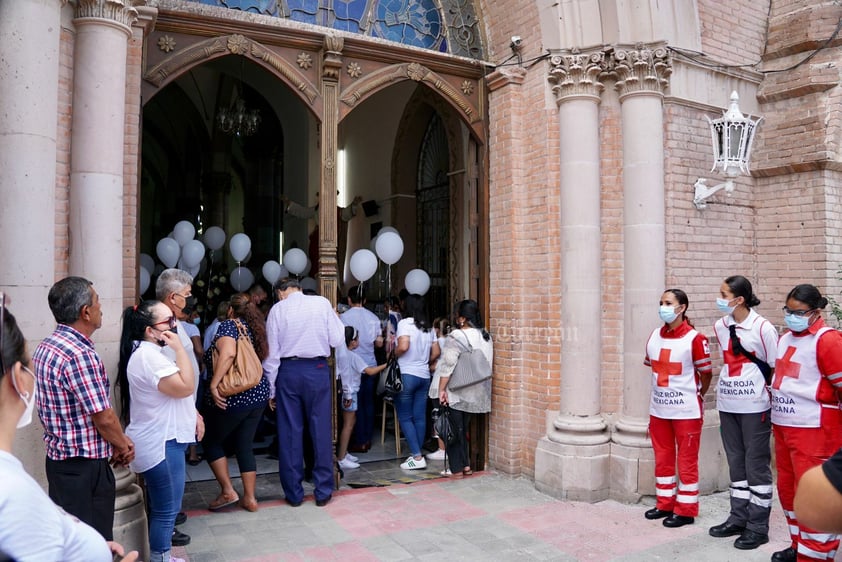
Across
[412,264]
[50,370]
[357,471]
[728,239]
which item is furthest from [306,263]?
[50,370]

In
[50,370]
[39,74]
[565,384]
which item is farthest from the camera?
[565,384]


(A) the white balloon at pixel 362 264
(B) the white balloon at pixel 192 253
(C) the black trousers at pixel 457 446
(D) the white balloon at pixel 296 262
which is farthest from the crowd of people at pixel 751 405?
(B) the white balloon at pixel 192 253

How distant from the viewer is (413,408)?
728 cm

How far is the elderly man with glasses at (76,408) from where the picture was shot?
10.5 feet

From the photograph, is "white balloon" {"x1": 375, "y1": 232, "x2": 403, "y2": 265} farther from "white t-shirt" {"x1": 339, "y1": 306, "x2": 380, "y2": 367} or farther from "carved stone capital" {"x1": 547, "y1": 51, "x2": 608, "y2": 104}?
"carved stone capital" {"x1": 547, "y1": 51, "x2": 608, "y2": 104}

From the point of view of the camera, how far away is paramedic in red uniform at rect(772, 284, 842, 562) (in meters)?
4.27

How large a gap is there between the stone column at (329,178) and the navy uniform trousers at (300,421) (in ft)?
2.74

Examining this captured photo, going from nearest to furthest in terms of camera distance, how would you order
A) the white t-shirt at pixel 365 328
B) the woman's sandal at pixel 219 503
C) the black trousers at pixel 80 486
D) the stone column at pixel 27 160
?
the black trousers at pixel 80 486, the stone column at pixel 27 160, the woman's sandal at pixel 219 503, the white t-shirt at pixel 365 328

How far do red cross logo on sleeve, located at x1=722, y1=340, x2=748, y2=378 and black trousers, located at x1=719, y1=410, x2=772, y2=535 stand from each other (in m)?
0.32

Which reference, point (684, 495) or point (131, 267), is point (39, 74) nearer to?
point (131, 267)

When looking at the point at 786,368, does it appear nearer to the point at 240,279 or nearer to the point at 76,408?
the point at 76,408

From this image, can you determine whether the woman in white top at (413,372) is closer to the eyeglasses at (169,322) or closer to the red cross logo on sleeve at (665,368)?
the red cross logo on sleeve at (665,368)

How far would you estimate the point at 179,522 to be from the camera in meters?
5.16

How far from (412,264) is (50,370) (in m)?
7.63
